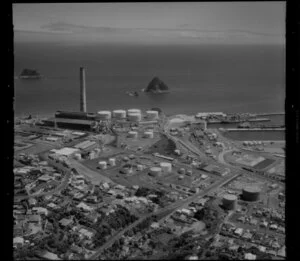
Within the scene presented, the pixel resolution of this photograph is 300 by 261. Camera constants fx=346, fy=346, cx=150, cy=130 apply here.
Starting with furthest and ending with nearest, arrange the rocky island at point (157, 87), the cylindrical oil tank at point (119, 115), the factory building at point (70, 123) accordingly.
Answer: the rocky island at point (157, 87), the cylindrical oil tank at point (119, 115), the factory building at point (70, 123)

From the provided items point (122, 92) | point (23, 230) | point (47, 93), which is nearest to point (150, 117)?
point (122, 92)

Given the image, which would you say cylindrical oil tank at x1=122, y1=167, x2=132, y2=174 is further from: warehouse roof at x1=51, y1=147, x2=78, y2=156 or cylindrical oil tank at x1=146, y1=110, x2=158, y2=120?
cylindrical oil tank at x1=146, y1=110, x2=158, y2=120

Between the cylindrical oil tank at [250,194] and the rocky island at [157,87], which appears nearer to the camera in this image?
the cylindrical oil tank at [250,194]

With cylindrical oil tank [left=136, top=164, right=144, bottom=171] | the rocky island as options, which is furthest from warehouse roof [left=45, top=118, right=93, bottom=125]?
the rocky island

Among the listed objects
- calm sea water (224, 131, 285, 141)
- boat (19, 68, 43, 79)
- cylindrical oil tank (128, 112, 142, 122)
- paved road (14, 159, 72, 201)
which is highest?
boat (19, 68, 43, 79)

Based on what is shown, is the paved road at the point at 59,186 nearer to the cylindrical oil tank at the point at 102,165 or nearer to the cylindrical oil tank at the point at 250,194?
the cylindrical oil tank at the point at 102,165

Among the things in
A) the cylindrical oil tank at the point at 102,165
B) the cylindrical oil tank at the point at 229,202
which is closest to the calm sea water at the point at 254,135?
the cylindrical oil tank at the point at 102,165

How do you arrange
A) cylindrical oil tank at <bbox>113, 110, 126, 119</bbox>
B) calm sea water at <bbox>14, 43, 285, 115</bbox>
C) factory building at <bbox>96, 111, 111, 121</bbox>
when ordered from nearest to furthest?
factory building at <bbox>96, 111, 111, 121</bbox>, cylindrical oil tank at <bbox>113, 110, 126, 119</bbox>, calm sea water at <bbox>14, 43, 285, 115</bbox>
